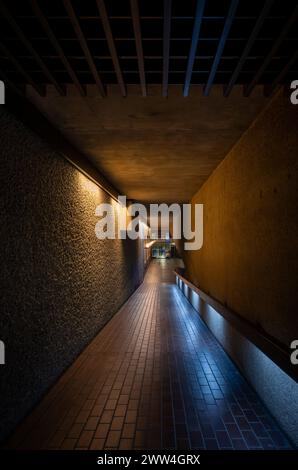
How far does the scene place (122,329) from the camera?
5645mm

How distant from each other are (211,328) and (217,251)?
1.69 meters

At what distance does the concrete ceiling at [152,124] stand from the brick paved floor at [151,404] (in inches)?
138

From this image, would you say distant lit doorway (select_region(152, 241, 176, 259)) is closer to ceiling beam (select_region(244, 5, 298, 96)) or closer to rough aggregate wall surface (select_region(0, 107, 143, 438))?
rough aggregate wall surface (select_region(0, 107, 143, 438))

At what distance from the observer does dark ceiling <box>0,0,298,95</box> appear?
64.6 inches

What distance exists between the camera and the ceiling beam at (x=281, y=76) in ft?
6.58

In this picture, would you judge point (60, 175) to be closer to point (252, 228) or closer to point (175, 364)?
point (252, 228)

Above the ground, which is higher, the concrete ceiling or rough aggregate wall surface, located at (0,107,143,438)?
the concrete ceiling

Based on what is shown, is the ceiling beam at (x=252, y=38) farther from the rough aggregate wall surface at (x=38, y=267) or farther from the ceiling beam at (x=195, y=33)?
the rough aggregate wall surface at (x=38, y=267)

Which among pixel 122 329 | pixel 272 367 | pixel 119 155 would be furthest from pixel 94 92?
pixel 122 329

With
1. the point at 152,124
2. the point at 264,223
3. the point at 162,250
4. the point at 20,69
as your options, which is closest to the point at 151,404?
the point at 264,223

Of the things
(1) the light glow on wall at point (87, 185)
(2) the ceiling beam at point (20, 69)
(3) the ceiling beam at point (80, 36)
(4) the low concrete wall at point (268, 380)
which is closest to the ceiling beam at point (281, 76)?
(3) the ceiling beam at point (80, 36)

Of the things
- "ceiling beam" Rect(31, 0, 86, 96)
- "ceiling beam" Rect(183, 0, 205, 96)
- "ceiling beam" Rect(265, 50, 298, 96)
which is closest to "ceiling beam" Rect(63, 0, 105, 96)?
"ceiling beam" Rect(31, 0, 86, 96)

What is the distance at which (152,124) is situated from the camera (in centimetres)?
→ 319

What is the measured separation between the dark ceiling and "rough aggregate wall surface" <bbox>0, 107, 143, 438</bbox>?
2.27 feet
